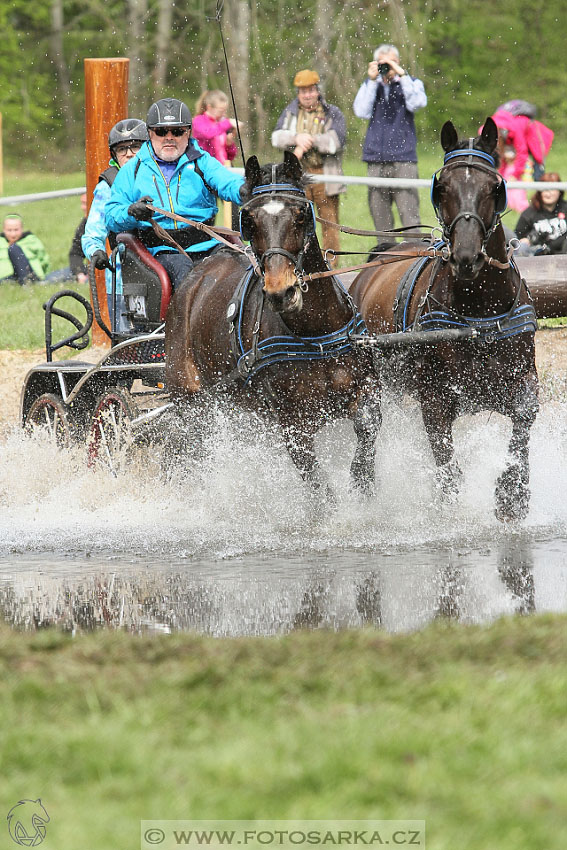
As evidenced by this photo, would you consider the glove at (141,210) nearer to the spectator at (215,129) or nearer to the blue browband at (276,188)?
the blue browband at (276,188)

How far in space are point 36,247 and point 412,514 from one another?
11427 millimetres

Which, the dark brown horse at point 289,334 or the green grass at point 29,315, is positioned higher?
the dark brown horse at point 289,334

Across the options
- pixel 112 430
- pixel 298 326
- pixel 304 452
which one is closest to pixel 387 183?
pixel 112 430

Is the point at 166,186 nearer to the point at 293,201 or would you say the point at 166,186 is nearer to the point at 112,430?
the point at 112,430

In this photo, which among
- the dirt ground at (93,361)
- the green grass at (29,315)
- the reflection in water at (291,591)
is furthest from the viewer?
the green grass at (29,315)

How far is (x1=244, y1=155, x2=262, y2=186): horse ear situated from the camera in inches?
263

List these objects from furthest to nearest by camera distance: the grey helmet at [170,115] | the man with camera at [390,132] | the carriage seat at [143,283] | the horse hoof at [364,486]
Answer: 1. the man with camera at [390,132]
2. the carriage seat at [143,283]
3. the grey helmet at [170,115]
4. the horse hoof at [364,486]

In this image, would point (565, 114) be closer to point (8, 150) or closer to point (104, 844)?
point (8, 150)

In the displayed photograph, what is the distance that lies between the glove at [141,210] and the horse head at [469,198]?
1937mm

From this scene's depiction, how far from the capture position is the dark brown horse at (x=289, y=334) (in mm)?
6512

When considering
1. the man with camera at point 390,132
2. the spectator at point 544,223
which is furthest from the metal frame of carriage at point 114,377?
the spectator at point 544,223

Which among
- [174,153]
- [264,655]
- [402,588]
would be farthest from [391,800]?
[174,153]

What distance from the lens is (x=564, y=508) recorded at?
7.44m

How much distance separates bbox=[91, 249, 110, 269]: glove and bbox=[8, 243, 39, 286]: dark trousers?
888 cm
